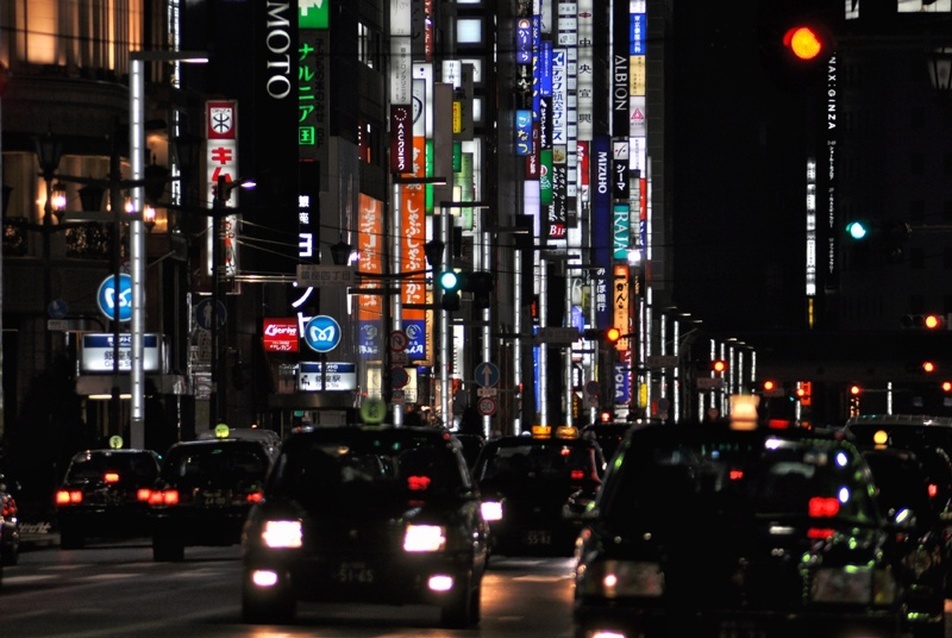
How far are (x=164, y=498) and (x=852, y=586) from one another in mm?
18721

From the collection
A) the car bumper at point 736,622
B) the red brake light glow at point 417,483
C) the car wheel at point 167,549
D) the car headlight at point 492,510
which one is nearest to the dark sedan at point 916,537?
the car bumper at point 736,622

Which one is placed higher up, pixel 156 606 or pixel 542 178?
pixel 542 178

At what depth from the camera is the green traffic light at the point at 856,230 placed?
4050cm

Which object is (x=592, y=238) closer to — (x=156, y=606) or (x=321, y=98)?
(x=321, y=98)

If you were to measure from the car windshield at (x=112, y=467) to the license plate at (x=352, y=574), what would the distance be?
60.7 ft

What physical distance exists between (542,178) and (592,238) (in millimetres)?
29420

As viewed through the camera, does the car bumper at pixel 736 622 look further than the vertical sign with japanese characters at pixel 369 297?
No

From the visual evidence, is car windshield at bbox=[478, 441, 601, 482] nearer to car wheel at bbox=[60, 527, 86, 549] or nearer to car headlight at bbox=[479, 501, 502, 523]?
car headlight at bbox=[479, 501, 502, 523]

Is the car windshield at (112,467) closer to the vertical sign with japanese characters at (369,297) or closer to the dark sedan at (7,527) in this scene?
the dark sedan at (7,527)

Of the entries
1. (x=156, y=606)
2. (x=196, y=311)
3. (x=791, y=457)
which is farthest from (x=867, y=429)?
(x=196, y=311)

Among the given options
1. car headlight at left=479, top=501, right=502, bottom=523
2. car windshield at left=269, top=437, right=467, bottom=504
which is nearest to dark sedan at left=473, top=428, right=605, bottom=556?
car headlight at left=479, top=501, right=502, bottom=523

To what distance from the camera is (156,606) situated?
20.5 m

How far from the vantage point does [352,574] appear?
1777 cm

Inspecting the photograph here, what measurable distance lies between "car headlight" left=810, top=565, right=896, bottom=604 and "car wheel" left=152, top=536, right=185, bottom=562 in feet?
62.3
